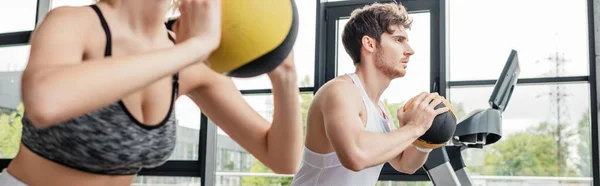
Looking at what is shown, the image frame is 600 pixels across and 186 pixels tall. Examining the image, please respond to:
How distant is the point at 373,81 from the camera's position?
226 centimetres

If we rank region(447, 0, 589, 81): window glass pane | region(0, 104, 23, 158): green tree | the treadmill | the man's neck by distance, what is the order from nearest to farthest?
1. the man's neck
2. the treadmill
3. region(447, 0, 589, 81): window glass pane
4. region(0, 104, 23, 158): green tree

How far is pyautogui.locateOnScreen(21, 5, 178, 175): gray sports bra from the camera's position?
2.86 feet

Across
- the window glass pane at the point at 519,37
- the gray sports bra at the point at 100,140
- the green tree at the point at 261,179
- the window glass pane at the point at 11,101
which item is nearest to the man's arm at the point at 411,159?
the gray sports bra at the point at 100,140

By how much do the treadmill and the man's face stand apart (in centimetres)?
35

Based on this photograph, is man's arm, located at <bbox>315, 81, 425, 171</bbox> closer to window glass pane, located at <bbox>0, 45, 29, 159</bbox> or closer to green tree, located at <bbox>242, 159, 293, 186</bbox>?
green tree, located at <bbox>242, 159, 293, 186</bbox>

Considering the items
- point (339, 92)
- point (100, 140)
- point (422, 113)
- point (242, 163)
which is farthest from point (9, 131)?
point (100, 140)

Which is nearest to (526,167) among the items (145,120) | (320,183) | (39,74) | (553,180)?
(553,180)

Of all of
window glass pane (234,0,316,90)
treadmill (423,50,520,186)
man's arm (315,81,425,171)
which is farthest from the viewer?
window glass pane (234,0,316,90)

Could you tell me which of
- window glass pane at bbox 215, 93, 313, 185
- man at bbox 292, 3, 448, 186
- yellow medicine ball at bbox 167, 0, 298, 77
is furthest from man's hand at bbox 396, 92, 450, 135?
window glass pane at bbox 215, 93, 313, 185

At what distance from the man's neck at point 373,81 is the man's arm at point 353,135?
25 centimetres

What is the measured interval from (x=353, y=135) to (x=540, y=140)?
2.20 m

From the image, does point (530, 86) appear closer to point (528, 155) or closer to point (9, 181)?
point (528, 155)

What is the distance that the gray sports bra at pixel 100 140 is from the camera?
2.86 feet

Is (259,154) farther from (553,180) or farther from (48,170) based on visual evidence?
(553,180)
